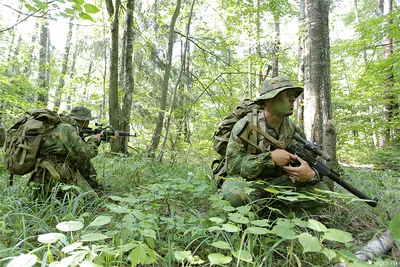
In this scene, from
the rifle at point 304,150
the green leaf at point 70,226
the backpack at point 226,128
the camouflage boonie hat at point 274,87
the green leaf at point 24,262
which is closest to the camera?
the green leaf at point 24,262

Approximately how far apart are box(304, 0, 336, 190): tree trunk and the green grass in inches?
31.3

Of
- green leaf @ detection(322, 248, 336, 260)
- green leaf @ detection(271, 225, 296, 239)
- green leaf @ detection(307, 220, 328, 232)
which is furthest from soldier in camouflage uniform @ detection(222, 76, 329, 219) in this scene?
green leaf @ detection(322, 248, 336, 260)

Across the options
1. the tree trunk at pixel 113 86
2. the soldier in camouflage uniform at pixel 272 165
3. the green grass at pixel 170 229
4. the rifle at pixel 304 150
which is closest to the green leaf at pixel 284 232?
the green grass at pixel 170 229

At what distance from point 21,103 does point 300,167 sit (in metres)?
9.01

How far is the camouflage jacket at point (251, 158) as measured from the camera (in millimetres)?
2371

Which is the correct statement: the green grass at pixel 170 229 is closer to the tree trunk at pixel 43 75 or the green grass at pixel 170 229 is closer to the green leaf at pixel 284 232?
the green leaf at pixel 284 232

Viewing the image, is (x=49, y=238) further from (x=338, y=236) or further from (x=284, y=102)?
(x=284, y=102)

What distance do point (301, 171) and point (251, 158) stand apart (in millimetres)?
479

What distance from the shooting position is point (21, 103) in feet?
26.3

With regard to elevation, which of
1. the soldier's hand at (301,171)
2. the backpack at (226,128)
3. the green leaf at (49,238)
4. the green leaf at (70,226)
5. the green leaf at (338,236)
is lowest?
the green leaf at (338,236)

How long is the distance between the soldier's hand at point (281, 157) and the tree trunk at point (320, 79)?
2.91 ft

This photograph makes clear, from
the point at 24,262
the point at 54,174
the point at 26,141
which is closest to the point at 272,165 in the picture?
the point at 24,262

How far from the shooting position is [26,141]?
2748mm

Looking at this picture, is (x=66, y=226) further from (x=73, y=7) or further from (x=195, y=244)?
(x=73, y=7)
